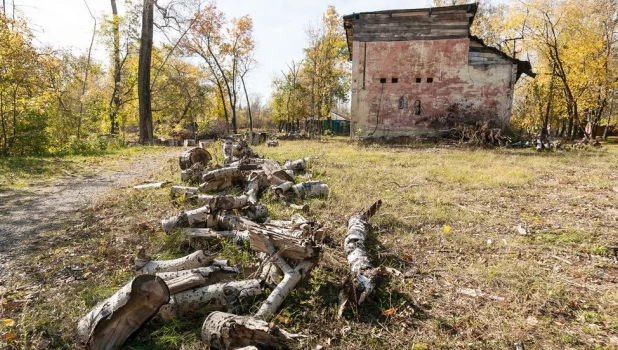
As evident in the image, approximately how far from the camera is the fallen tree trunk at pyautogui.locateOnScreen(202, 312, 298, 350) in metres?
2.18

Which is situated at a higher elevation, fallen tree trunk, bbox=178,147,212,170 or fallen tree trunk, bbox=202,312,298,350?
fallen tree trunk, bbox=178,147,212,170

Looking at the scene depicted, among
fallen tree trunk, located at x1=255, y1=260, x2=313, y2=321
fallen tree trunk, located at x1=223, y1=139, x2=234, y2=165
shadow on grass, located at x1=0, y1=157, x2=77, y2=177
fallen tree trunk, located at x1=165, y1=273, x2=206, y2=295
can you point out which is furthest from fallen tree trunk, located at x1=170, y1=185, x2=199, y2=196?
shadow on grass, located at x1=0, y1=157, x2=77, y2=177

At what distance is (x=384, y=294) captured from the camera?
3.01 meters

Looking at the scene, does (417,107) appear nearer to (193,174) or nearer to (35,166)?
(193,174)

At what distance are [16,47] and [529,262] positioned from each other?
13.2 meters

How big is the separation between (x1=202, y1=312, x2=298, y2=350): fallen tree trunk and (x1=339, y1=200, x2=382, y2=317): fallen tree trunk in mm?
639

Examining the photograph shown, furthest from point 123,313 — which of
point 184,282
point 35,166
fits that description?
point 35,166

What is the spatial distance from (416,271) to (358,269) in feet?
2.48

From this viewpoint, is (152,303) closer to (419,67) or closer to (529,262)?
(529,262)

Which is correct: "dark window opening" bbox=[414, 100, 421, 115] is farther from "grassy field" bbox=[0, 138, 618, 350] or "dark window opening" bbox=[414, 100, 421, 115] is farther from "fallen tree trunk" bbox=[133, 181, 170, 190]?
"fallen tree trunk" bbox=[133, 181, 170, 190]

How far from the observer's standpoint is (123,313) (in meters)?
2.30

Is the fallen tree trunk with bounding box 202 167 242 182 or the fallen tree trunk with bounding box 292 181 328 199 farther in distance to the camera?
the fallen tree trunk with bounding box 202 167 242 182

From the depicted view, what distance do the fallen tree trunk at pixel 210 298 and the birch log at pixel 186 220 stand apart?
66.4 inches

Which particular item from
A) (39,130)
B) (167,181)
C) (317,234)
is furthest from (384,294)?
(39,130)
